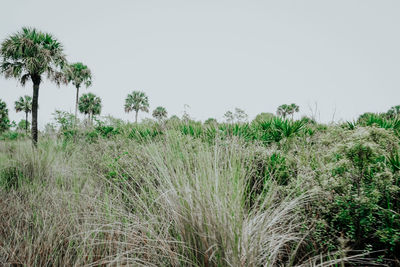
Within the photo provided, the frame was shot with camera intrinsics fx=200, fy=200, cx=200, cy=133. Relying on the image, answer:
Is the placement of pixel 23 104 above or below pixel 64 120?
above

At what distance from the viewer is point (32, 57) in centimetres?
1354

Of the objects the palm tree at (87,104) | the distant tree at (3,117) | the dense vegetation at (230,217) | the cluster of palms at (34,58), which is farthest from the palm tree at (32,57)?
the distant tree at (3,117)

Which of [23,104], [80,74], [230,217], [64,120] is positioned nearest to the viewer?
[230,217]

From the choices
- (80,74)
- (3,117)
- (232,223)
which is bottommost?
(232,223)

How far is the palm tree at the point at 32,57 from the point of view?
13297 mm

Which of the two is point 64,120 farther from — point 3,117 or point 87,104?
point 3,117

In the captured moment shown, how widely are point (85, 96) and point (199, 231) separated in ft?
125

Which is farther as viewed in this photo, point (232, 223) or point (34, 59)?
point (34, 59)

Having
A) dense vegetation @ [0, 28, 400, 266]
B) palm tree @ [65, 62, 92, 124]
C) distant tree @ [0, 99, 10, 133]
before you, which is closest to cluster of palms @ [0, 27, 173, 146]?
dense vegetation @ [0, 28, 400, 266]

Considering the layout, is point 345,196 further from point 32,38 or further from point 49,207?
point 32,38

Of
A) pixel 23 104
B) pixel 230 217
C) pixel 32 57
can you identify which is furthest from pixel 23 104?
pixel 230 217

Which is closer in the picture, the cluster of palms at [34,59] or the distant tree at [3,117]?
the cluster of palms at [34,59]

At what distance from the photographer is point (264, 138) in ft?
18.4

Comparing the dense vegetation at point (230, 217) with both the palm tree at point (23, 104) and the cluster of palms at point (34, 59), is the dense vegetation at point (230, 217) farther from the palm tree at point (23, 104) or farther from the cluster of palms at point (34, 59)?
the palm tree at point (23, 104)
